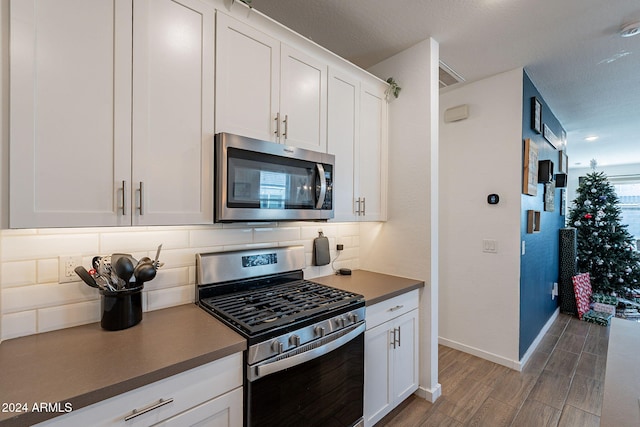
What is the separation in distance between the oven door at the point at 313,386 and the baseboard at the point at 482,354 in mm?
1824

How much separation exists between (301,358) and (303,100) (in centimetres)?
144

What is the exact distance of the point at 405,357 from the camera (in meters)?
2.05

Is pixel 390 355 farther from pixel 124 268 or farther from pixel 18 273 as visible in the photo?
pixel 18 273

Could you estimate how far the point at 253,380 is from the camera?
46.4 inches

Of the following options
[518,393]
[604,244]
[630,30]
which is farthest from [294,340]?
[604,244]

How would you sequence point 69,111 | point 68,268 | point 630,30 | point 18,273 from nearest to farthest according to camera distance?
1. point 69,111
2. point 18,273
3. point 68,268
4. point 630,30

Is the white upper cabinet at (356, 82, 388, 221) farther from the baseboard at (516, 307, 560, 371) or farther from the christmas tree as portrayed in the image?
the christmas tree

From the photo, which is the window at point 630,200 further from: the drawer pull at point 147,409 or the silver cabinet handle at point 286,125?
the drawer pull at point 147,409

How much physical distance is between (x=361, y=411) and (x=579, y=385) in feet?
6.95

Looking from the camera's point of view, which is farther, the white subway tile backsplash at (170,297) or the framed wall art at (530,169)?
the framed wall art at (530,169)

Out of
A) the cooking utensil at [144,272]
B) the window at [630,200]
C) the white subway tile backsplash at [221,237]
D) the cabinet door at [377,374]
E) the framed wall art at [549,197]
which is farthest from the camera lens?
the window at [630,200]

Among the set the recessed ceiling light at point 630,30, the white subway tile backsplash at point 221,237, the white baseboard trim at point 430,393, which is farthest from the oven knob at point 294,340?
the recessed ceiling light at point 630,30

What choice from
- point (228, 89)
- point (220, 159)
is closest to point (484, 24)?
point (228, 89)

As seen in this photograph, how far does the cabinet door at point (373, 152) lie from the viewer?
2236 mm
